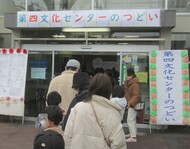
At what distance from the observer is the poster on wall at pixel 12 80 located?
35.3 ft

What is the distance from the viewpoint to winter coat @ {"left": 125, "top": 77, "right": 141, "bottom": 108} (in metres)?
9.02

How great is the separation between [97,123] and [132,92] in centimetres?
600

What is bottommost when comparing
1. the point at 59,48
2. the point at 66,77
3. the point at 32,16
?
the point at 66,77

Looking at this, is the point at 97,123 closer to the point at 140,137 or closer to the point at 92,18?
the point at 140,137

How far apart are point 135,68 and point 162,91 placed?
1.12 m

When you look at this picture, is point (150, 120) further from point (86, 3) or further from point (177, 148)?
point (86, 3)

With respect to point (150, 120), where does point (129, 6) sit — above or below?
above

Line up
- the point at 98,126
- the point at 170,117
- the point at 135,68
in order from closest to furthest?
1. the point at 98,126
2. the point at 170,117
3. the point at 135,68

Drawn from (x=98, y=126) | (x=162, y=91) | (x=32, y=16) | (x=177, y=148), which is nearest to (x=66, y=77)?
(x=98, y=126)

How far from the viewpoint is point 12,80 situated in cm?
1085

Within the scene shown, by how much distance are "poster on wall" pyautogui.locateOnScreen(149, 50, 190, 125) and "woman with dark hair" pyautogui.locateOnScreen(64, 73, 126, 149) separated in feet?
21.9

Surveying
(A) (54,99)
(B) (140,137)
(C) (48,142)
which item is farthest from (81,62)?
(C) (48,142)

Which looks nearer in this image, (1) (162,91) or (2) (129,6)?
(1) (162,91)

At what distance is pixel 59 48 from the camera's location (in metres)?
10.9
